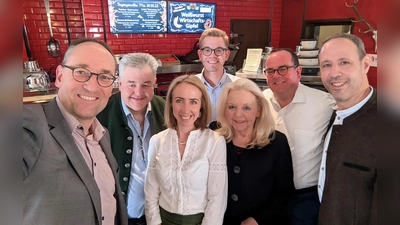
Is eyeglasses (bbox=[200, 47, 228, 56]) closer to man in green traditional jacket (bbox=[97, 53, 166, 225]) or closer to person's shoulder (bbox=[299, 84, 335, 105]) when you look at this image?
man in green traditional jacket (bbox=[97, 53, 166, 225])

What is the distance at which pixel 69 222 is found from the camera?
911 mm

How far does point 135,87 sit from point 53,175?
97cm

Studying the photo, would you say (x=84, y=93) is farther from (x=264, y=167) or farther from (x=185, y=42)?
(x=185, y=42)

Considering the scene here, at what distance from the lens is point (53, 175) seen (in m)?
0.87

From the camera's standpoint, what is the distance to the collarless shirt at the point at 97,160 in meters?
1.11

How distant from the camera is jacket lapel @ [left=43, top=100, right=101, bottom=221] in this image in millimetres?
965

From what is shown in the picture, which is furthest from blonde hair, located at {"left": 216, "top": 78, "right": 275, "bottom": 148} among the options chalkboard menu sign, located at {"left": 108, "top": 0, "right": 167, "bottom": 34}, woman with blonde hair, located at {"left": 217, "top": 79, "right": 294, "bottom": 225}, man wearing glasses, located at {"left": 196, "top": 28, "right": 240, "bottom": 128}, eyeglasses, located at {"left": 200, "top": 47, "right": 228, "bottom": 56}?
chalkboard menu sign, located at {"left": 108, "top": 0, "right": 167, "bottom": 34}

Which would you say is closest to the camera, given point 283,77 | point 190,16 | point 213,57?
point 283,77

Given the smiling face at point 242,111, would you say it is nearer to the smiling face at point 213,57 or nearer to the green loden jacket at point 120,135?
the green loden jacket at point 120,135

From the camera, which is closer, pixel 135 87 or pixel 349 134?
pixel 349 134

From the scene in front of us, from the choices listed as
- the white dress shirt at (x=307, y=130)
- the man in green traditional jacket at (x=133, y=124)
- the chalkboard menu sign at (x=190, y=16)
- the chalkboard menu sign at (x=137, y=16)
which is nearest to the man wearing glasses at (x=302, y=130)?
the white dress shirt at (x=307, y=130)

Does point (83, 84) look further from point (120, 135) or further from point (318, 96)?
point (318, 96)

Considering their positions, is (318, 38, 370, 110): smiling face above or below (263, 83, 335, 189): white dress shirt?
above

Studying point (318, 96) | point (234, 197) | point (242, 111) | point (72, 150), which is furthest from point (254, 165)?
point (72, 150)
